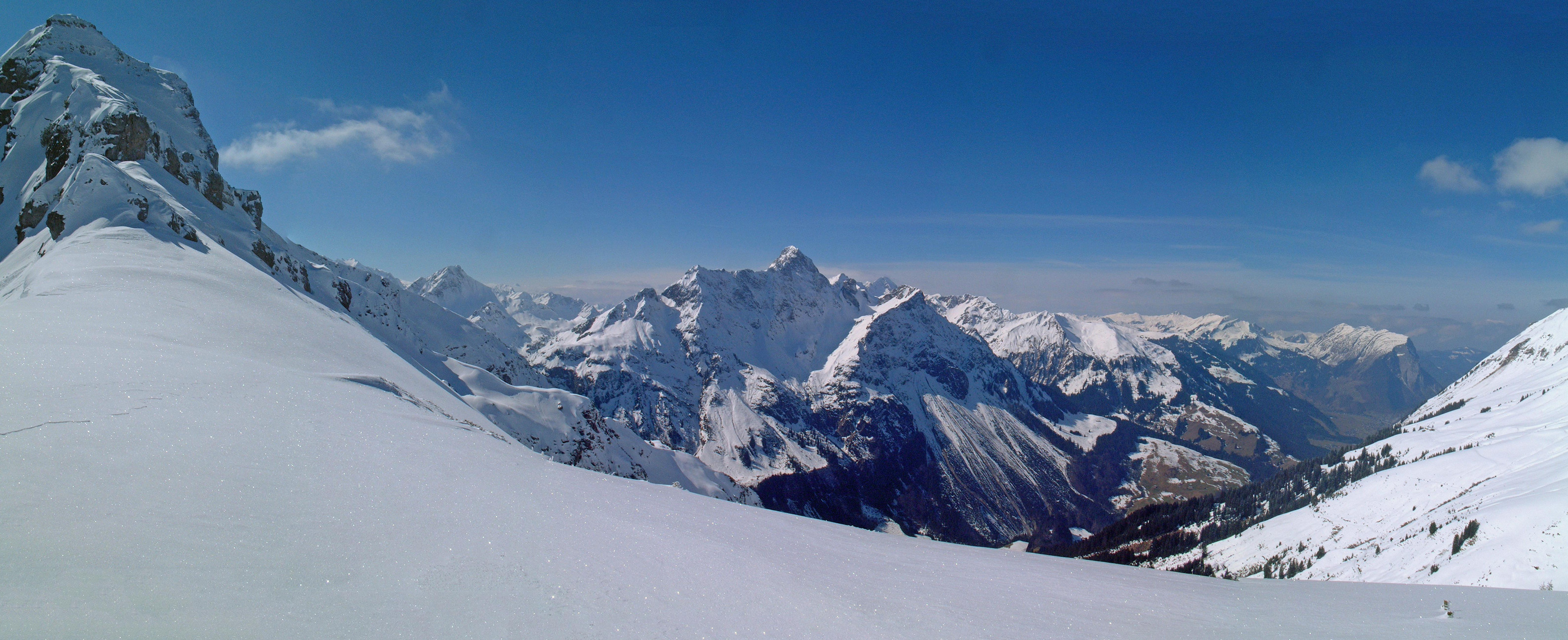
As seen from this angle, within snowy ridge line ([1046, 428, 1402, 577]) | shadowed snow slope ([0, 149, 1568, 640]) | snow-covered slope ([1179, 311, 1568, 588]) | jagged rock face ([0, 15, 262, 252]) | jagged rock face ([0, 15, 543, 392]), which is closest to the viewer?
shadowed snow slope ([0, 149, 1568, 640])

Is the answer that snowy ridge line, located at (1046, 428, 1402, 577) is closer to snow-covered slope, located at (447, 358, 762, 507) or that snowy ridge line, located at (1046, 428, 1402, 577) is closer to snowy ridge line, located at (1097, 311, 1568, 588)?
snowy ridge line, located at (1097, 311, 1568, 588)

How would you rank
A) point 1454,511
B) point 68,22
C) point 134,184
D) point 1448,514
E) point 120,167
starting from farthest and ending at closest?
point 68,22, point 1448,514, point 1454,511, point 120,167, point 134,184

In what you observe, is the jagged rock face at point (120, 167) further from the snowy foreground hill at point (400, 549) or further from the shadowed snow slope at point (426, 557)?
the shadowed snow slope at point (426, 557)

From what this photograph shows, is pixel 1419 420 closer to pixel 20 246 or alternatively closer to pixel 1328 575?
pixel 1328 575

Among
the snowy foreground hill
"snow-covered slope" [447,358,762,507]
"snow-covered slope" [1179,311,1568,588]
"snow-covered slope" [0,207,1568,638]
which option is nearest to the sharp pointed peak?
"snow-covered slope" [447,358,762,507]

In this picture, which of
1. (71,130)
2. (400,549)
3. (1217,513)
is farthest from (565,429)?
(1217,513)

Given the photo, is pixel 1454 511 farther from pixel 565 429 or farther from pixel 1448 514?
pixel 565 429

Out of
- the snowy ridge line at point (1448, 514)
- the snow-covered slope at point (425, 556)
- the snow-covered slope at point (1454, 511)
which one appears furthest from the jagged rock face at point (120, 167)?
the snow-covered slope at point (1454, 511)
